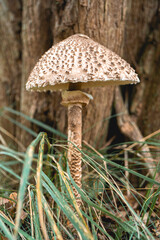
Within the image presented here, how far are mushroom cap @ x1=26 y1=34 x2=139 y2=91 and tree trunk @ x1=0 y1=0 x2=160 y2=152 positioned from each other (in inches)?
30.4

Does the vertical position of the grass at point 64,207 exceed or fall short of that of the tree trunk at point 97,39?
it falls short

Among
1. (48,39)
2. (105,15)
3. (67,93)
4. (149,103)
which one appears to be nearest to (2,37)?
(48,39)

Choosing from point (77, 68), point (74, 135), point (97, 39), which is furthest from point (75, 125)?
point (97, 39)

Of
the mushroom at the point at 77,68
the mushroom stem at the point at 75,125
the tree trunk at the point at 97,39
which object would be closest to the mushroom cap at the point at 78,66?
the mushroom at the point at 77,68

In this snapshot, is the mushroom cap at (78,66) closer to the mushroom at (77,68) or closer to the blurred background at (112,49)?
the mushroom at (77,68)

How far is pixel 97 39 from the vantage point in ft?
7.68

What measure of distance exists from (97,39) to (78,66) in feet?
3.30

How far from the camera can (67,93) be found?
1825mm

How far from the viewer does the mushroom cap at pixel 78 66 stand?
148 centimetres

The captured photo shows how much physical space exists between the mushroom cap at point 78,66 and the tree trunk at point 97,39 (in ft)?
2.54

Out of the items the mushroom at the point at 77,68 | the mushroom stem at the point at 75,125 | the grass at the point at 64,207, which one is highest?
the mushroom at the point at 77,68

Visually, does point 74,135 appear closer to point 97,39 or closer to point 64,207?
point 64,207

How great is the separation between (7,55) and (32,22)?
0.86 metres

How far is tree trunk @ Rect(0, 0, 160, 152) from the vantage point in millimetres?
2479
